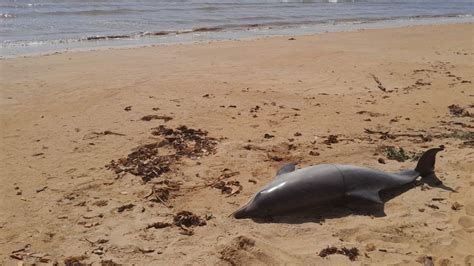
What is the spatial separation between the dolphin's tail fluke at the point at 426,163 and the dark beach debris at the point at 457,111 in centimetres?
275

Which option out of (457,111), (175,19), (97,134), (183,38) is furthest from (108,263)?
(175,19)

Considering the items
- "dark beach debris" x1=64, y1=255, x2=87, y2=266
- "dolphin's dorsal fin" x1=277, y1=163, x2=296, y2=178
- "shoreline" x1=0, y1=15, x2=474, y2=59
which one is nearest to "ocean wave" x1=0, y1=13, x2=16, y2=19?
"shoreline" x1=0, y1=15, x2=474, y2=59

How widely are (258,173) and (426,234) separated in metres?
1.95

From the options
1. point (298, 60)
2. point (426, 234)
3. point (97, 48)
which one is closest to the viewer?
point (426, 234)

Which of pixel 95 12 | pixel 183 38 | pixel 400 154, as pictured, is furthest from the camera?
pixel 95 12

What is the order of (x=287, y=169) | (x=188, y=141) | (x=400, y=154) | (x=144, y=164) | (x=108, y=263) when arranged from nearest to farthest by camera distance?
(x=108, y=263), (x=287, y=169), (x=144, y=164), (x=400, y=154), (x=188, y=141)

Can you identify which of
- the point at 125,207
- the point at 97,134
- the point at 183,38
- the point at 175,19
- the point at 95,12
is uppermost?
the point at 95,12

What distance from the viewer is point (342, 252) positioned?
430cm

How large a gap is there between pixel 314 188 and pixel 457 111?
4.40 m

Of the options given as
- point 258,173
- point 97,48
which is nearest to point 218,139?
point 258,173

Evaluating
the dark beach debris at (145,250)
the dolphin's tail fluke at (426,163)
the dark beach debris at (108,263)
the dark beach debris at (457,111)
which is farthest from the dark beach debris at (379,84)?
the dark beach debris at (108,263)

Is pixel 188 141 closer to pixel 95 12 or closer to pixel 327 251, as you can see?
pixel 327 251

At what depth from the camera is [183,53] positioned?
1325 cm

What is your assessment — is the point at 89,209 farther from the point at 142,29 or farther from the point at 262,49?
the point at 142,29
